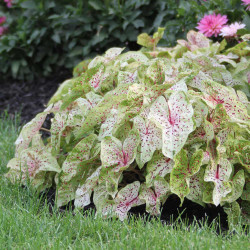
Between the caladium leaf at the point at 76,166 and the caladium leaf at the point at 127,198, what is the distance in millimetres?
225

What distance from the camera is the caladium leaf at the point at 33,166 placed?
2.33 metres

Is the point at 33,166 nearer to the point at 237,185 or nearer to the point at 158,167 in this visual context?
the point at 158,167

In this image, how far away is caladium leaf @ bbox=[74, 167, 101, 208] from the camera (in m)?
2.13

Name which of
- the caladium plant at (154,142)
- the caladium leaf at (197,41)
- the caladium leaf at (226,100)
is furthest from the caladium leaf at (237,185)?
the caladium leaf at (197,41)

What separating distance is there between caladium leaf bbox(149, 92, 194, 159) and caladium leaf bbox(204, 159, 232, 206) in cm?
20

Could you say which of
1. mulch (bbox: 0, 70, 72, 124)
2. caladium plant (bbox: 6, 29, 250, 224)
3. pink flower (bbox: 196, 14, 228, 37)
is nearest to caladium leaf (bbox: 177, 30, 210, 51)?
pink flower (bbox: 196, 14, 228, 37)

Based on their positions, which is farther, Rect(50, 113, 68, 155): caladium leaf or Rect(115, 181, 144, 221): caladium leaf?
Rect(50, 113, 68, 155): caladium leaf

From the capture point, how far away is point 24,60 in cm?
463

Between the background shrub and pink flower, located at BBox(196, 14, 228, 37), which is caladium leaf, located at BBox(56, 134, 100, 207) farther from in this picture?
the background shrub

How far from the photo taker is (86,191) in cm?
215

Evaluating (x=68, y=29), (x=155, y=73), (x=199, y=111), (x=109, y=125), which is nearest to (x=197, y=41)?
(x=155, y=73)

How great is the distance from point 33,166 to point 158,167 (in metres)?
0.76

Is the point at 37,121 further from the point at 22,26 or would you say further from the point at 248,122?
the point at 22,26

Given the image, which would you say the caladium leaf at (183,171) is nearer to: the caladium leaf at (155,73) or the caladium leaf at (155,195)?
the caladium leaf at (155,195)
